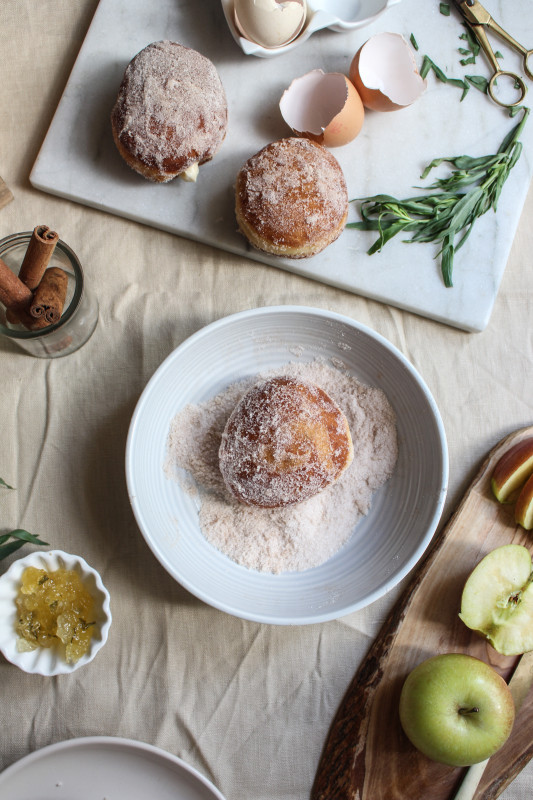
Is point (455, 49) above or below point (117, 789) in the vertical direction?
above

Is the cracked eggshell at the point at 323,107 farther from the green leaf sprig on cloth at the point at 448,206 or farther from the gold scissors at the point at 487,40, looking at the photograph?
the gold scissors at the point at 487,40

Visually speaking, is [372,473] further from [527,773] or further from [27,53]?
[27,53]

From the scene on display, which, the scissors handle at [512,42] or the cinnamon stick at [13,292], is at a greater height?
the scissors handle at [512,42]

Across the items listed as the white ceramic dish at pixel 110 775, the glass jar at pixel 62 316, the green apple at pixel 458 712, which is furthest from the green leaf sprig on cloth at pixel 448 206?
the white ceramic dish at pixel 110 775

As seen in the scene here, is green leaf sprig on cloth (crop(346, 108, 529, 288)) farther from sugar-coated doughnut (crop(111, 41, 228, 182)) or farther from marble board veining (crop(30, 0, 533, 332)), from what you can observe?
sugar-coated doughnut (crop(111, 41, 228, 182))

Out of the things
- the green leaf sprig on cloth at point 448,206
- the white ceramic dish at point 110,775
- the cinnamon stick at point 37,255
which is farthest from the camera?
the green leaf sprig on cloth at point 448,206

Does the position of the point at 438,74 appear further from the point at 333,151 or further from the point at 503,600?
the point at 503,600

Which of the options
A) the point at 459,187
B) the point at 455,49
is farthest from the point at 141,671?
the point at 455,49
